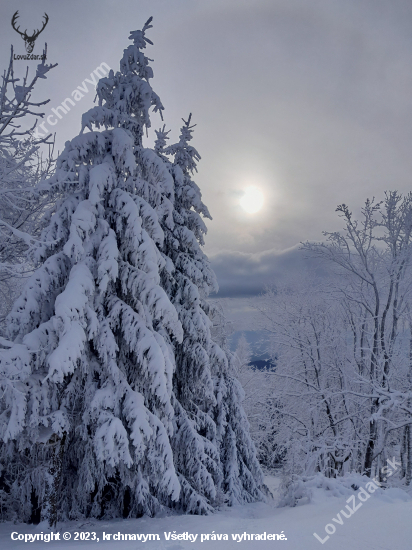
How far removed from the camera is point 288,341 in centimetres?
1753

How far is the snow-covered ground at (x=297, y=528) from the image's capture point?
4.66 m

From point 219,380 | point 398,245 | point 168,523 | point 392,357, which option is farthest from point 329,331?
point 168,523

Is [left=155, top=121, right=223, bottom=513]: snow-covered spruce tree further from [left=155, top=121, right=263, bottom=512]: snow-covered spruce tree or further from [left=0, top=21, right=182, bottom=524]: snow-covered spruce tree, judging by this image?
[left=0, top=21, right=182, bottom=524]: snow-covered spruce tree

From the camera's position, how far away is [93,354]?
8125 mm

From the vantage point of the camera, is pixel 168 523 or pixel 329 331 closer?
pixel 168 523

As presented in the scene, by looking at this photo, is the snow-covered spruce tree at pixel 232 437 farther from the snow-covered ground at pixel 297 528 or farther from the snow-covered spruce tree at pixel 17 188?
the snow-covered spruce tree at pixel 17 188

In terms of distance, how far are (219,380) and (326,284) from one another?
677 cm

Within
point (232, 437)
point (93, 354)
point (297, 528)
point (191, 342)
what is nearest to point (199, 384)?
point (191, 342)

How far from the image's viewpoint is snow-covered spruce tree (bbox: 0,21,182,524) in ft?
22.3

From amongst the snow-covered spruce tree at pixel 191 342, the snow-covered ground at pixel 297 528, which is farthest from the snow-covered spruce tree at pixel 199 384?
the snow-covered ground at pixel 297 528

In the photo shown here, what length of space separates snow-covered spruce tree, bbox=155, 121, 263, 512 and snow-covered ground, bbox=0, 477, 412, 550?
1.84m

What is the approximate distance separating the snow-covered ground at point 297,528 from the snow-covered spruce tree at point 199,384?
1.84m

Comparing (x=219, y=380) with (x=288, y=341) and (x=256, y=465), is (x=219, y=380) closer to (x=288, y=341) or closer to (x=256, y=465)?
(x=256, y=465)

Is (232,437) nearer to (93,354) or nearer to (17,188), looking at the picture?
(93,354)
